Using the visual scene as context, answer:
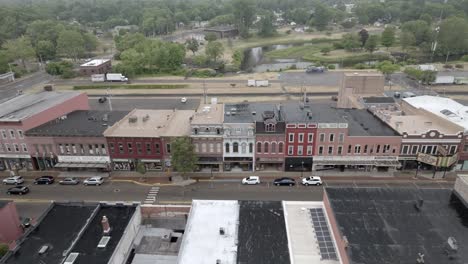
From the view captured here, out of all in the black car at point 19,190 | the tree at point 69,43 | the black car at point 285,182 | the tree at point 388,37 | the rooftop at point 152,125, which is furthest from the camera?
the tree at point 388,37

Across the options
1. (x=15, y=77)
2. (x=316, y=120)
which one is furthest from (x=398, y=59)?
(x=15, y=77)

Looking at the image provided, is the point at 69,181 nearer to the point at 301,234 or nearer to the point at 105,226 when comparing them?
the point at 105,226

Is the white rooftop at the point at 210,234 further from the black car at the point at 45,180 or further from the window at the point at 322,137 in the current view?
the black car at the point at 45,180

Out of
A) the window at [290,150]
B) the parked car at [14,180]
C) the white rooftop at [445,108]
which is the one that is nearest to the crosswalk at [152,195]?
the window at [290,150]

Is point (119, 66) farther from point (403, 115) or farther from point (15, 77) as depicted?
point (403, 115)

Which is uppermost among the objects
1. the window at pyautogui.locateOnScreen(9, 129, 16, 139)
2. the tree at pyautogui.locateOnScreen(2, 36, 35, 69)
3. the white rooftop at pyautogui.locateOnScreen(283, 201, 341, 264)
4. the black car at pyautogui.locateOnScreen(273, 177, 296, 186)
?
the tree at pyautogui.locateOnScreen(2, 36, 35, 69)

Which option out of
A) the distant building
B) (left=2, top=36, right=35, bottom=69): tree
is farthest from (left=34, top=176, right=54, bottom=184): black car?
(left=2, top=36, right=35, bottom=69): tree

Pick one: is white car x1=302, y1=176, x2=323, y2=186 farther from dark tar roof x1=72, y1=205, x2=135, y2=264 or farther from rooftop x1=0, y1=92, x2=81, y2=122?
rooftop x1=0, y1=92, x2=81, y2=122
